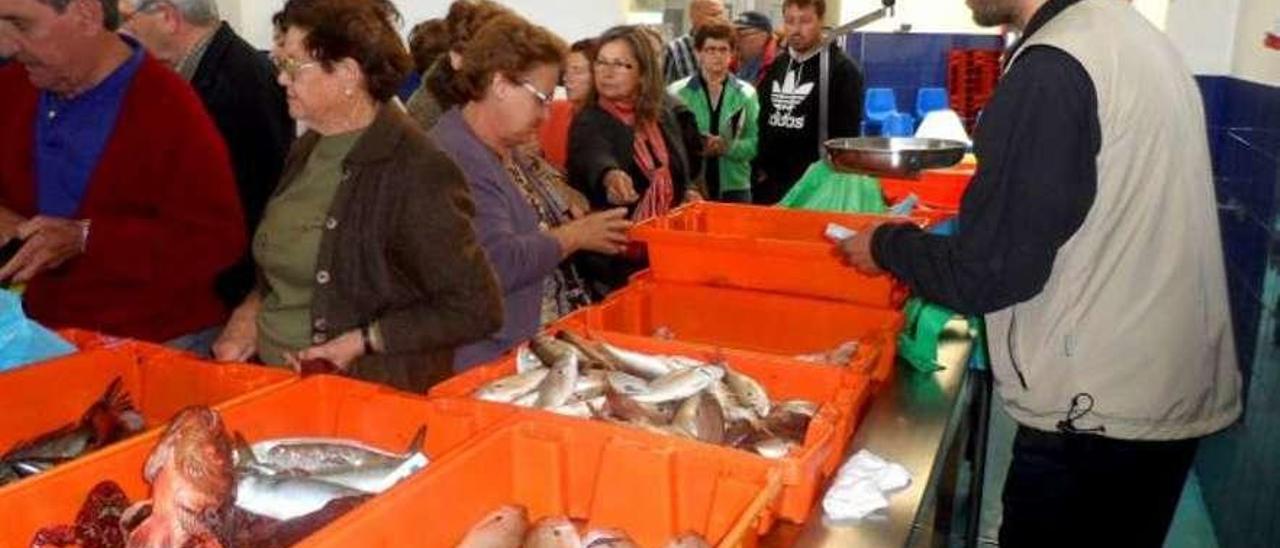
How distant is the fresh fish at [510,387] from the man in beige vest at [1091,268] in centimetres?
74

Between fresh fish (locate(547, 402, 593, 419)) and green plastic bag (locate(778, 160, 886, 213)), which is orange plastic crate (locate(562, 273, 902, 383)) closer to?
fresh fish (locate(547, 402, 593, 419))

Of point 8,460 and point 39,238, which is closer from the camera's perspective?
point 8,460

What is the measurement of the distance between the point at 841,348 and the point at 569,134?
5.90 ft

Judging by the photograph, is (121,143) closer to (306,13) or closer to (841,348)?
(306,13)

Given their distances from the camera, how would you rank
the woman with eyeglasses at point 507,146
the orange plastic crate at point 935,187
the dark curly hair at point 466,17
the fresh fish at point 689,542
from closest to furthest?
the fresh fish at point 689,542
the woman with eyeglasses at point 507,146
the dark curly hair at point 466,17
the orange plastic crate at point 935,187

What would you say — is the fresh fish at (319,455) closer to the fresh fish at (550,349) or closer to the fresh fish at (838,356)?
the fresh fish at (550,349)

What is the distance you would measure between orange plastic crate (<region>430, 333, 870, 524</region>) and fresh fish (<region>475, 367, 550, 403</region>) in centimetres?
3

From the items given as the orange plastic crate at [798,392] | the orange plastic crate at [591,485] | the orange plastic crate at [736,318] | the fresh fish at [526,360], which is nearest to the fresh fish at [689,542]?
the orange plastic crate at [591,485]

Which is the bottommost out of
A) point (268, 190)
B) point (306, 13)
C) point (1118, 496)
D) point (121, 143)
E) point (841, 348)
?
point (1118, 496)

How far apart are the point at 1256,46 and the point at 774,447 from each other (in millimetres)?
2800

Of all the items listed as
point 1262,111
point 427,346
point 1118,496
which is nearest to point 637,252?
point 427,346

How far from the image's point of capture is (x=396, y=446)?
1584mm

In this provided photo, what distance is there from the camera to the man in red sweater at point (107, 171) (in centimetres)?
212

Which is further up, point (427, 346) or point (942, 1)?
point (942, 1)
